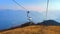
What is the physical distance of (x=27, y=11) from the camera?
3273 millimetres

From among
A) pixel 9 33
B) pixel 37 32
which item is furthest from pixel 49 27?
pixel 9 33

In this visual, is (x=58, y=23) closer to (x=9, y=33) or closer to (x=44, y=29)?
(x=44, y=29)

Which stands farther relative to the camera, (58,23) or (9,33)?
(58,23)

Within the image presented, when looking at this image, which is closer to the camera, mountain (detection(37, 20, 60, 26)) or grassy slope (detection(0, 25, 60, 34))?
grassy slope (detection(0, 25, 60, 34))

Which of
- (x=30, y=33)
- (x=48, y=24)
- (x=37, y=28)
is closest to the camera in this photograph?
(x=30, y=33)

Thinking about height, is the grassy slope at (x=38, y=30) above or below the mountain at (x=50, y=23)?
below

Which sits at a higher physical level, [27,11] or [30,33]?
[27,11]

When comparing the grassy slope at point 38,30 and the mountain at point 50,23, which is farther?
the mountain at point 50,23

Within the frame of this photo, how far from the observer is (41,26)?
320 centimetres

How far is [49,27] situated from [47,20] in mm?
171

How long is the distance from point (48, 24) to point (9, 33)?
80cm

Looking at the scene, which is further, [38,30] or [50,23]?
[50,23]

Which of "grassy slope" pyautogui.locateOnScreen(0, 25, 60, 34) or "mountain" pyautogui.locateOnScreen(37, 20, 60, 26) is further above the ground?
"mountain" pyautogui.locateOnScreen(37, 20, 60, 26)

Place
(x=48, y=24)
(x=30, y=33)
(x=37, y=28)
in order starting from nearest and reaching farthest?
(x=30, y=33) → (x=37, y=28) → (x=48, y=24)
